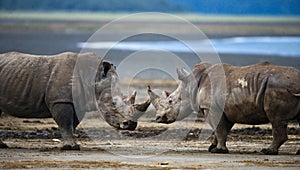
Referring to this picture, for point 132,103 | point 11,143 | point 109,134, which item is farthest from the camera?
point 109,134

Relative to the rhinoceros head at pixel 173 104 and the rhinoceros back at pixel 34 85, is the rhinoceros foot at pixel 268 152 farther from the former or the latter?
the rhinoceros back at pixel 34 85

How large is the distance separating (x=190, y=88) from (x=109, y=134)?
9.13 feet

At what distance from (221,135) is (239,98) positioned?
821mm

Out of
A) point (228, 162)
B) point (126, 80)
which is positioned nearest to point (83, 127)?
point (228, 162)

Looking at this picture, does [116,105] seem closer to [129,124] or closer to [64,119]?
[129,124]

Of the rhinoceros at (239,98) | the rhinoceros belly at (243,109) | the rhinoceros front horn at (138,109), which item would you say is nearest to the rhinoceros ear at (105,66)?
the rhinoceros at (239,98)

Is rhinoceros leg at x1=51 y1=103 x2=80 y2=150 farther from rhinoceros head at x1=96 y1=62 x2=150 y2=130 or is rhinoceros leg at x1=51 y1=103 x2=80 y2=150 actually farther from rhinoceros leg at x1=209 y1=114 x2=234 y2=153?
rhinoceros leg at x1=209 y1=114 x2=234 y2=153

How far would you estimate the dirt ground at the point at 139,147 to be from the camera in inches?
659

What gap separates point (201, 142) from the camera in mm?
20531

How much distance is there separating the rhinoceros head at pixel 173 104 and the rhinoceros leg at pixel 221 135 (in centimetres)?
78

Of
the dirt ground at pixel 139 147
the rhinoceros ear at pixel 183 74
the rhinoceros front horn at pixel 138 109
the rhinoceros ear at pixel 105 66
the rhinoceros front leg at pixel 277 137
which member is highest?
the rhinoceros ear at pixel 105 66

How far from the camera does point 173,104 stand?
63.4ft

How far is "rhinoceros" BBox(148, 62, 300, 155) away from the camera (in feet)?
59.1

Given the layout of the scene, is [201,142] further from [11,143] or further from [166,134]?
[11,143]
